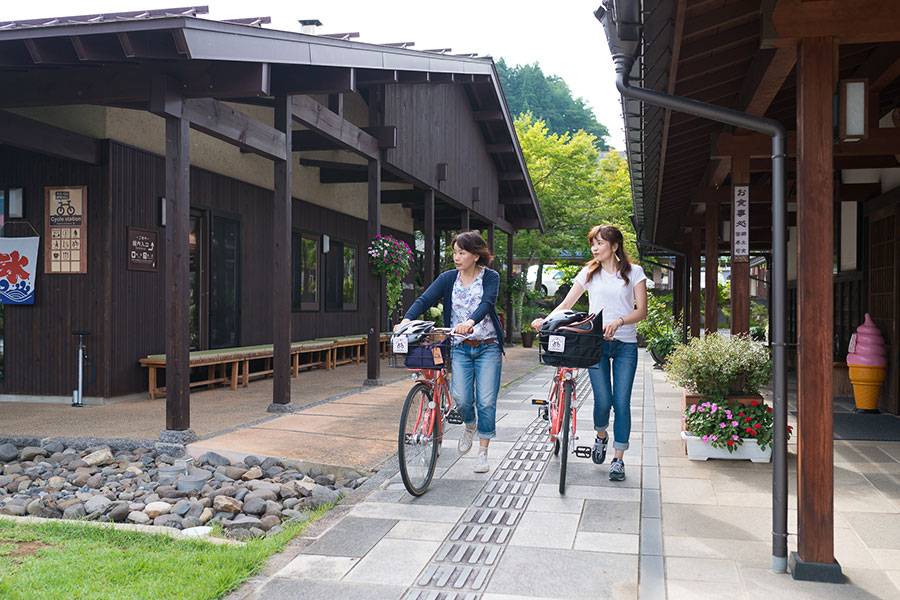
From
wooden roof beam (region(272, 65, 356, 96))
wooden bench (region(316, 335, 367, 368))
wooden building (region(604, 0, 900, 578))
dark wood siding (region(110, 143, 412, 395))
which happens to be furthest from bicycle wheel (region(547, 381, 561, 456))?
wooden bench (region(316, 335, 367, 368))

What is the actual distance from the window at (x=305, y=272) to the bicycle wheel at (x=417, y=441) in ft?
26.6

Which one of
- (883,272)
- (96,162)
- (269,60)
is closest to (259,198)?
(96,162)

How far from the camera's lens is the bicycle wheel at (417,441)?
471 centimetres

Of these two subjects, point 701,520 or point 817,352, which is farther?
point 701,520

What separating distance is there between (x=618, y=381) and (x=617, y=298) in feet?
1.71

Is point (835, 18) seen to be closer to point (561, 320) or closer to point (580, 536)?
point (561, 320)

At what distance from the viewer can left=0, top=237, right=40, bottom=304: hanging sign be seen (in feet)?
28.3

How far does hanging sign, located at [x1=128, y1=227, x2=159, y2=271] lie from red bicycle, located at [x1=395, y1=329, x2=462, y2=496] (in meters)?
4.89

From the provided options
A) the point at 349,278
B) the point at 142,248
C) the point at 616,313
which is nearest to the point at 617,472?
the point at 616,313

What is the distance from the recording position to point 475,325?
16.8 ft

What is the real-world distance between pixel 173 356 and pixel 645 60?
4.03m

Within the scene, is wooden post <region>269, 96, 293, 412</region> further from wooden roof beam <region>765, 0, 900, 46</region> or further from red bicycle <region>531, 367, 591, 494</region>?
wooden roof beam <region>765, 0, 900, 46</region>

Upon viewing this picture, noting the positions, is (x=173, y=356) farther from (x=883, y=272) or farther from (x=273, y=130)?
(x=883, y=272)

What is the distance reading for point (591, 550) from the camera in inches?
152
